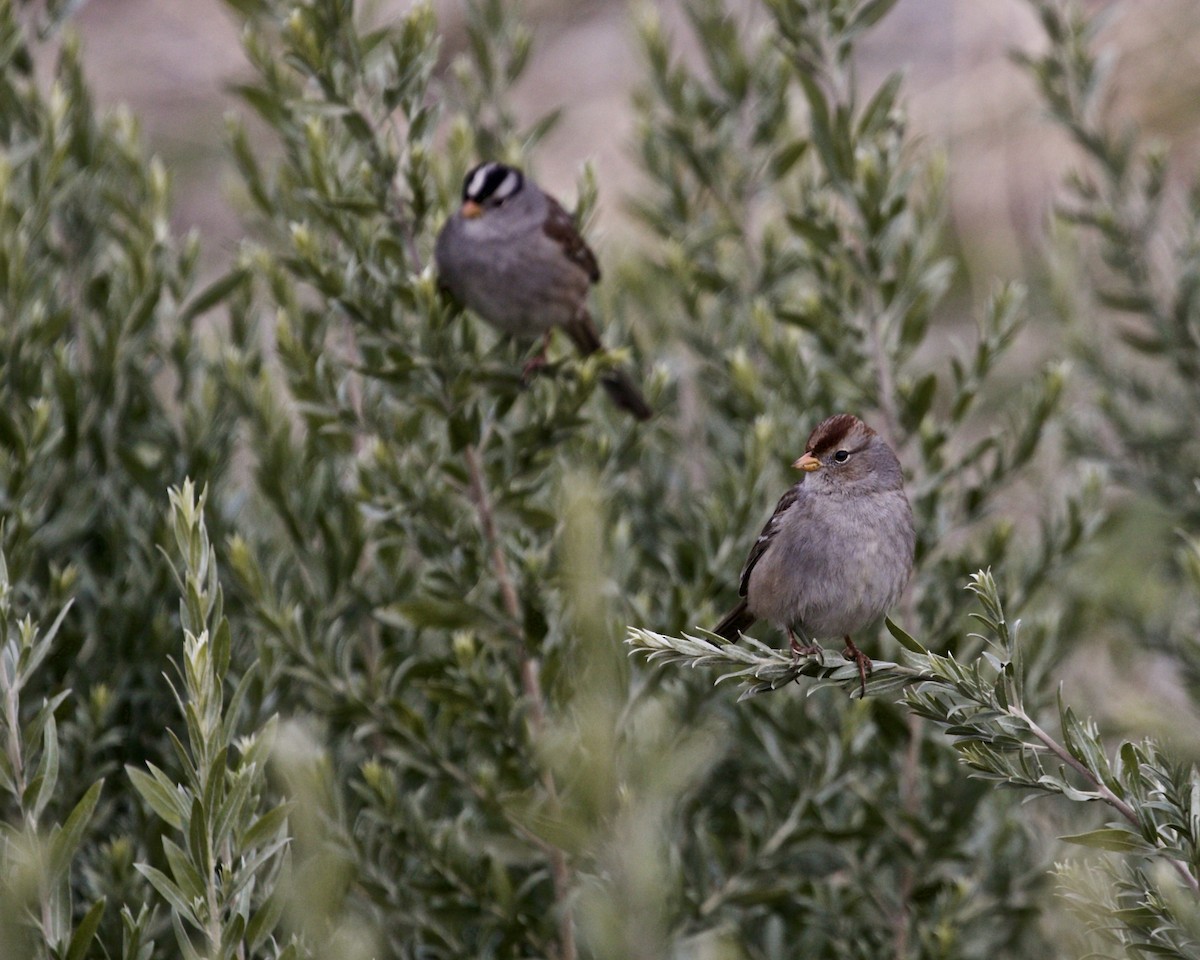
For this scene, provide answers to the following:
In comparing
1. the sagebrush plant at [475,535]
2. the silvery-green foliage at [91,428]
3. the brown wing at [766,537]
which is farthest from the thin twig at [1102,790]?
the silvery-green foliage at [91,428]

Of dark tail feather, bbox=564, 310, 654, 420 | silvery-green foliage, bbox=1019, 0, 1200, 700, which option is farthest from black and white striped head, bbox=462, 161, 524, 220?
silvery-green foliage, bbox=1019, 0, 1200, 700

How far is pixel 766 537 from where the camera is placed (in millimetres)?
2875

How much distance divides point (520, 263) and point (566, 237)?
32cm

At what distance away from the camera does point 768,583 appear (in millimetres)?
2785

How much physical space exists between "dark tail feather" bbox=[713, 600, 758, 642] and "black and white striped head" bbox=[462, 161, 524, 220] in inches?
45.7

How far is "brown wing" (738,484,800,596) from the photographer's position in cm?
286

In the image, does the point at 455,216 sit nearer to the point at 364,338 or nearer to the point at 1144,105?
the point at 364,338

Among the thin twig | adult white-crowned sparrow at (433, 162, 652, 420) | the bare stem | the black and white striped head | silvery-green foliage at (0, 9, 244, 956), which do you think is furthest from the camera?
the black and white striped head

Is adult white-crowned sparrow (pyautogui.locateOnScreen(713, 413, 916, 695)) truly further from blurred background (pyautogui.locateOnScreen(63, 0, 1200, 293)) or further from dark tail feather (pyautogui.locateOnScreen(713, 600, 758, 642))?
blurred background (pyautogui.locateOnScreen(63, 0, 1200, 293))

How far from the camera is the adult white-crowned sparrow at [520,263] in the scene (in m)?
3.27

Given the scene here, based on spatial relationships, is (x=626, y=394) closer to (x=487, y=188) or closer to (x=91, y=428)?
(x=487, y=188)

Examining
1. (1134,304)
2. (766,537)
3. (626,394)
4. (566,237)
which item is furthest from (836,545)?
(1134,304)

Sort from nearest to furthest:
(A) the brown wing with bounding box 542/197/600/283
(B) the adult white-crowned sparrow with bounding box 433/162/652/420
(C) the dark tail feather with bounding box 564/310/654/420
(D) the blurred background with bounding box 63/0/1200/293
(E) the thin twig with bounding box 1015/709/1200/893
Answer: (E) the thin twig with bounding box 1015/709/1200/893, (B) the adult white-crowned sparrow with bounding box 433/162/652/420, (C) the dark tail feather with bounding box 564/310/654/420, (A) the brown wing with bounding box 542/197/600/283, (D) the blurred background with bounding box 63/0/1200/293

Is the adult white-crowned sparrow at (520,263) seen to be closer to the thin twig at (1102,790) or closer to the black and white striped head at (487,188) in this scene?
the black and white striped head at (487,188)
